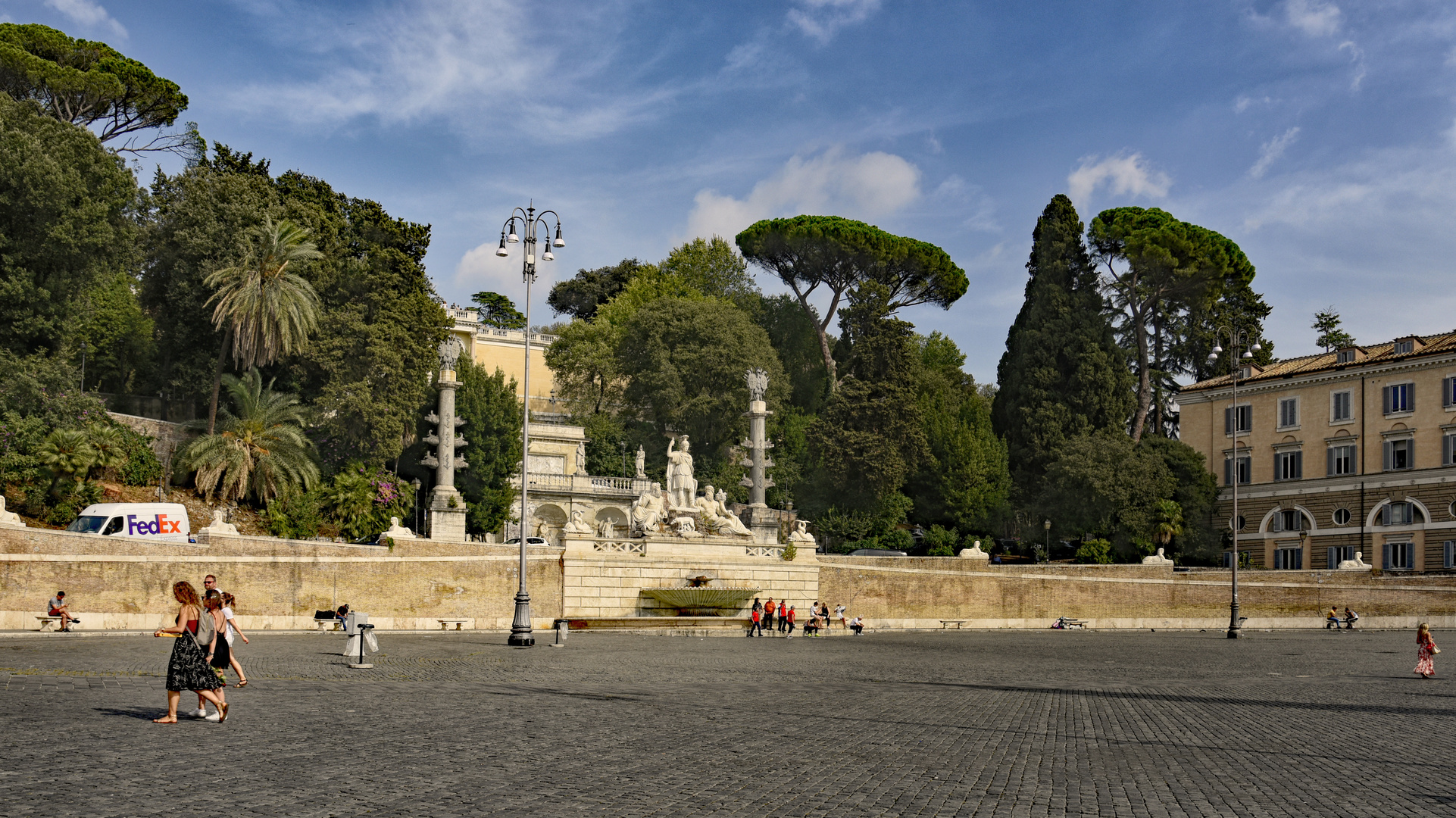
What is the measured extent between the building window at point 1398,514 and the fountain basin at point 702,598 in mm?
26479

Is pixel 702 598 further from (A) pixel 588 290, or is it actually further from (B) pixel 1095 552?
(A) pixel 588 290

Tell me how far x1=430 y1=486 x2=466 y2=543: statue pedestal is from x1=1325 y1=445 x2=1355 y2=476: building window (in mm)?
33608

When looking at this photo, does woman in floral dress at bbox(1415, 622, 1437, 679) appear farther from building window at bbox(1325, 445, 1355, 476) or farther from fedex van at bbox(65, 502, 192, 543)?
building window at bbox(1325, 445, 1355, 476)

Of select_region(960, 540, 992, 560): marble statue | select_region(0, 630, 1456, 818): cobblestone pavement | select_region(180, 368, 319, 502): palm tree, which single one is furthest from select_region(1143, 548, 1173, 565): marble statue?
select_region(180, 368, 319, 502): palm tree

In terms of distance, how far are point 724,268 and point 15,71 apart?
31590mm

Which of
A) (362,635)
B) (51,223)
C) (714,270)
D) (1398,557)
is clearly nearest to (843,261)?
(714,270)

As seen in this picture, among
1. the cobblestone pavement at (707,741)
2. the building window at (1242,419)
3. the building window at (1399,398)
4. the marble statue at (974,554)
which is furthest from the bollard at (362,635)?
the building window at (1242,419)

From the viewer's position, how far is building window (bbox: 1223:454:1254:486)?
168 ft

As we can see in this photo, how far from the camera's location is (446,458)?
41000 millimetres

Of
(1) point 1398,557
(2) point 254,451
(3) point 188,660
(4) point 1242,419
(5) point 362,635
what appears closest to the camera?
(3) point 188,660

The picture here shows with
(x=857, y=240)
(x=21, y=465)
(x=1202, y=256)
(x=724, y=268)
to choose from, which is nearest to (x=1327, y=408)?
(x=1202, y=256)

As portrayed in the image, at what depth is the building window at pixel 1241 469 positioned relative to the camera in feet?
168

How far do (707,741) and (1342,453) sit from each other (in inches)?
1754

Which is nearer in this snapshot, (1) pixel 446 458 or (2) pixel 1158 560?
(1) pixel 446 458
